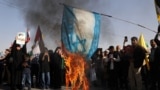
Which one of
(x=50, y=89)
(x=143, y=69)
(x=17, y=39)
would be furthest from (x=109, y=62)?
(x=17, y=39)

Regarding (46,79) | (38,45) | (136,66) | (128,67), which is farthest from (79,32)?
(38,45)

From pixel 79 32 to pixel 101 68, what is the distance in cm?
432

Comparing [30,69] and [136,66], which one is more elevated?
[30,69]

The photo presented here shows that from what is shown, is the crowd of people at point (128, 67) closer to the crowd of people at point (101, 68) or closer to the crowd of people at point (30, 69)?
the crowd of people at point (101, 68)

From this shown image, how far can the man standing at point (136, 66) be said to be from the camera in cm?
1209

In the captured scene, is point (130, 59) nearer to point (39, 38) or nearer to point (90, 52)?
point (90, 52)

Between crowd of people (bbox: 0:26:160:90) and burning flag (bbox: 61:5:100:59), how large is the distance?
1.48 meters

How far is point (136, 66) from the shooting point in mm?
12289

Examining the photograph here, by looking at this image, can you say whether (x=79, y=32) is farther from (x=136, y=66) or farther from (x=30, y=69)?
(x=30, y=69)

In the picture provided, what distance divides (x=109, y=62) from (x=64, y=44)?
150 inches

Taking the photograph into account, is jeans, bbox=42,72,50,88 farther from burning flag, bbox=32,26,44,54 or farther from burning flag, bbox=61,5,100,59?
burning flag, bbox=61,5,100,59

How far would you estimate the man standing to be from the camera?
39.7ft

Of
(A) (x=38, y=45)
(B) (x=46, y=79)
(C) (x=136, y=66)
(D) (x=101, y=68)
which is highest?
(A) (x=38, y=45)

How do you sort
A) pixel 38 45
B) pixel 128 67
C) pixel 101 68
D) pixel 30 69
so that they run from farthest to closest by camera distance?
pixel 38 45
pixel 30 69
pixel 101 68
pixel 128 67
